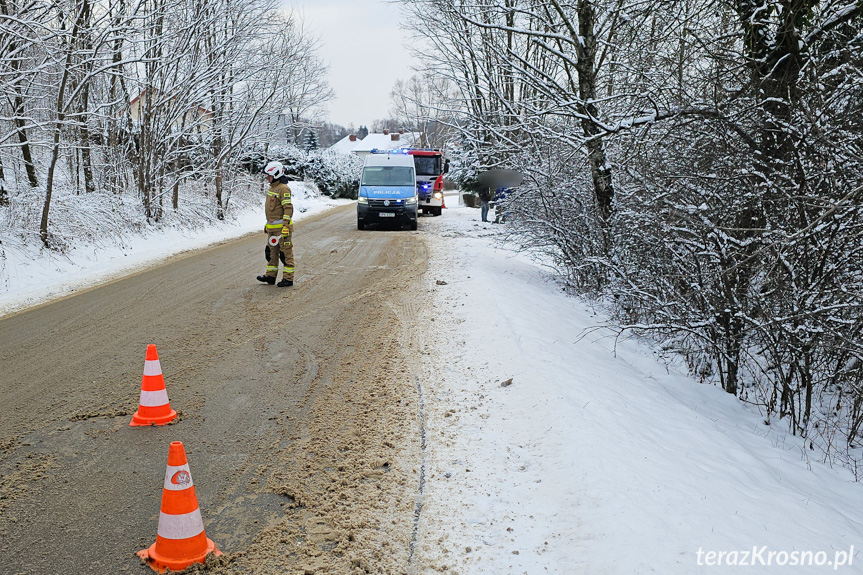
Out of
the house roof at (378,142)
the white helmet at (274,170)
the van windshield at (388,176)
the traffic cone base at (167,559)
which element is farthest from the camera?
the house roof at (378,142)

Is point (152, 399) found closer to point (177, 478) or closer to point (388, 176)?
point (177, 478)

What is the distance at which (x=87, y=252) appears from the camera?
12.4 m

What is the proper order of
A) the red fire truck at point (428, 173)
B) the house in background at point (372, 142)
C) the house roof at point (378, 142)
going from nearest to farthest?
the red fire truck at point (428, 173), the house roof at point (378, 142), the house in background at point (372, 142)

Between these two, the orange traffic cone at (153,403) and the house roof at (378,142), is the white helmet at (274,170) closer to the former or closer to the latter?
the orange traffic cone at (153,403)

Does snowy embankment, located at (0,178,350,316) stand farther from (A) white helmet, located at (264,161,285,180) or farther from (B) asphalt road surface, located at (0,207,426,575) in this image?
(A) white helmet, located at (264,161,285,180)

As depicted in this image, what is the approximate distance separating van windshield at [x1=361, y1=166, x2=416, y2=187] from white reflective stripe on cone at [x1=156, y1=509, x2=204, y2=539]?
18.7 metres

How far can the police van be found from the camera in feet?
66.4

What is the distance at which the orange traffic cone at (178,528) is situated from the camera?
281cm

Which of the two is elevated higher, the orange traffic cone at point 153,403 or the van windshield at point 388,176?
the van windshield at point 388,176

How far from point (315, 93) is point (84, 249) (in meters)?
17.2

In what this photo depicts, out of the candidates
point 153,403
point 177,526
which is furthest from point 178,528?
point 153,403

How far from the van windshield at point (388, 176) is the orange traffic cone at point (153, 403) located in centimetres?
1701

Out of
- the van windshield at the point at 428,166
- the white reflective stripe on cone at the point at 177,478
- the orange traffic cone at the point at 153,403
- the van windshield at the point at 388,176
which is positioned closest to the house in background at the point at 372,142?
the van windshield at the point at 428,166

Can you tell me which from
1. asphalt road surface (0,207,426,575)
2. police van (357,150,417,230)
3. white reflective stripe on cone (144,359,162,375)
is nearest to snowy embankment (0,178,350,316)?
asphalt road surface (0,207,426,575)
